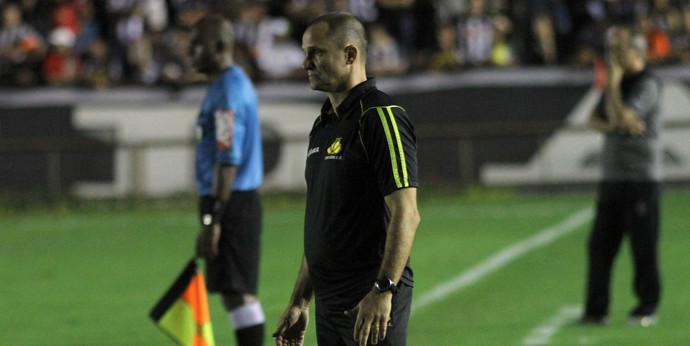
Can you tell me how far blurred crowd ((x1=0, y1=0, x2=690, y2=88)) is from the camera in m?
24.0

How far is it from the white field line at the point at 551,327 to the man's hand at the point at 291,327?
15.8 ft

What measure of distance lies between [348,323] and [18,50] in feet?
69.5

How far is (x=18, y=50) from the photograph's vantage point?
85.5 ft

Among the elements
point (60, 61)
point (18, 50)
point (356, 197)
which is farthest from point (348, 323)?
point (18, 50)

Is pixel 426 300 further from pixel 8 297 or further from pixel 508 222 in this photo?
pixel 508 222

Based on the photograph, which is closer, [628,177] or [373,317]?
[373,317]

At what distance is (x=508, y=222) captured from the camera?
19922 millimetres

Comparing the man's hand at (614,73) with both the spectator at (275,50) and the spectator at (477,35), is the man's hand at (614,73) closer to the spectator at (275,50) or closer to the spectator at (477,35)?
the spectator at (477,35)

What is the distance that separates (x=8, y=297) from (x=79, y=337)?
2.89 metres

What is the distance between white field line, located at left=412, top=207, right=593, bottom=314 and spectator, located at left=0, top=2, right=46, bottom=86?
1031cm

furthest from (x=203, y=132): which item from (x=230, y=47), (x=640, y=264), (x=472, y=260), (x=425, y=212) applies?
(x=425, y=212)

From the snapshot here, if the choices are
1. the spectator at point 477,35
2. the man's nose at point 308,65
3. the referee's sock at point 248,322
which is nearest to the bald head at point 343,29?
the man's nose at point 308,65

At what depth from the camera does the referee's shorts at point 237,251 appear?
891cm

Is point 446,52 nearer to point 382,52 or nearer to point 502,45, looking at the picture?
point 502,45
